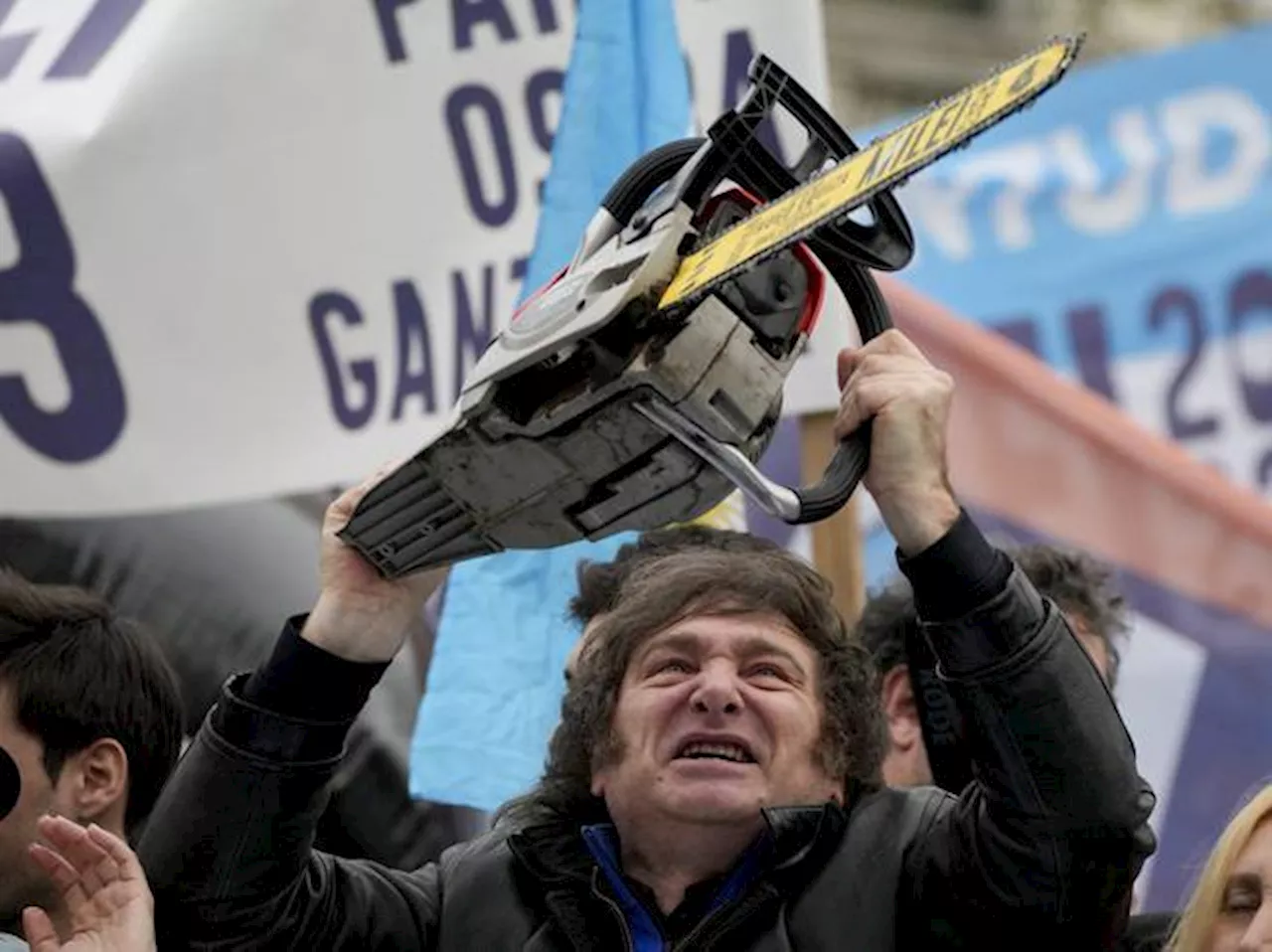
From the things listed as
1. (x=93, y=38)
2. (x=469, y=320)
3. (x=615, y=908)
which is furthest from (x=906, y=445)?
(x=93, y=38)

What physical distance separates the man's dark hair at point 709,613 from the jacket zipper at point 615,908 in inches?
5.2

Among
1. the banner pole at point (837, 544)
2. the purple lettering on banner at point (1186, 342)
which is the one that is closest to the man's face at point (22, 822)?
the banner pole at point (837, 544)

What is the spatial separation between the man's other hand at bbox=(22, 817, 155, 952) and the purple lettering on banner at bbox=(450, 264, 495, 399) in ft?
6.69

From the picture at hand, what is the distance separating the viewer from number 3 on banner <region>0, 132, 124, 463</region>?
523 centimetres

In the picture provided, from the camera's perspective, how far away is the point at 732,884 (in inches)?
128

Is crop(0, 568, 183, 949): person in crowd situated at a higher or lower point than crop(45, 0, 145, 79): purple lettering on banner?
lower

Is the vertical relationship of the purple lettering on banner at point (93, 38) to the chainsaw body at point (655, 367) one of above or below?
above

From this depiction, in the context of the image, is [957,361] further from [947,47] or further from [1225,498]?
[947,47]

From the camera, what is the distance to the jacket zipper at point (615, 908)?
10.5 ft

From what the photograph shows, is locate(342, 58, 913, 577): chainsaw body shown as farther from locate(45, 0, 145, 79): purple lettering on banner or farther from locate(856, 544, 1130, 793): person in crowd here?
locate(45, 0, 145, 79): purple lettering on banner

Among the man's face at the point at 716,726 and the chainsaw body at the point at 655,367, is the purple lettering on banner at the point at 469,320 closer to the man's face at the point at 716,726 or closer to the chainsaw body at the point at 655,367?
the man's face at the point at 716,726

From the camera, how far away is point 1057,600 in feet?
13.7

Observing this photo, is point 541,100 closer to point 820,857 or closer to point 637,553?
point 637,553

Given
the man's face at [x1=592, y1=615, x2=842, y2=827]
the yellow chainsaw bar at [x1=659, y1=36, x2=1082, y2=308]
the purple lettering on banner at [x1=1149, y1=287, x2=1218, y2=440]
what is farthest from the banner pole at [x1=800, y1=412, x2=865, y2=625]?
the purple lettering on banner at [x1=1149, y1=287, x2=1218, y2=440]
